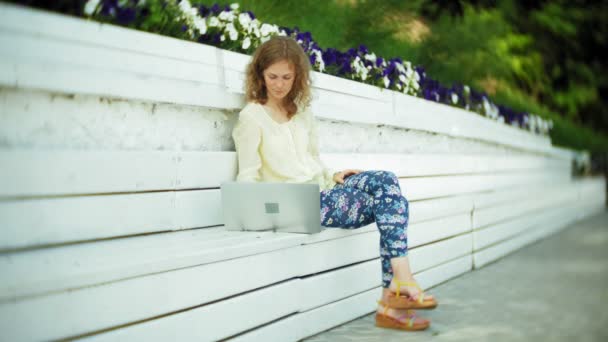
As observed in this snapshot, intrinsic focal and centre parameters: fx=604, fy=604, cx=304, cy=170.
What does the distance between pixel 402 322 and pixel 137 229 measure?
132 centimetres

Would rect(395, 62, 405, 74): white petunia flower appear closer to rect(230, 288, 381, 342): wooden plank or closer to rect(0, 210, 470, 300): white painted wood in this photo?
rect(230, 288, 381, 342): wooden plank

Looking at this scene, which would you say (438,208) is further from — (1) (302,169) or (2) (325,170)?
(1) (302,169)

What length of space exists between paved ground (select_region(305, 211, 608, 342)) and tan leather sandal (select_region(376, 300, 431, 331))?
3 centimetres

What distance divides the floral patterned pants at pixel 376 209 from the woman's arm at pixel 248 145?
38 centimetres

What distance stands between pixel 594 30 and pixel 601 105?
415cm

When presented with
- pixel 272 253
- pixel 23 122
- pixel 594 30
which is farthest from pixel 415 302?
pixel 594 30

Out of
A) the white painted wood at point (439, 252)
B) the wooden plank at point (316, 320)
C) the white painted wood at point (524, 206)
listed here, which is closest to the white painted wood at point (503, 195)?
the white painted wood at point (524, 206)

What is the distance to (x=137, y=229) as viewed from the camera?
2.05 m

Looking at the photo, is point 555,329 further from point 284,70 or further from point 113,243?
point 113,243

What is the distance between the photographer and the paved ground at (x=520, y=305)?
107 inches

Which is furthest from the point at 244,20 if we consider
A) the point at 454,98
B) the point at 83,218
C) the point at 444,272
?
the point at 454,98

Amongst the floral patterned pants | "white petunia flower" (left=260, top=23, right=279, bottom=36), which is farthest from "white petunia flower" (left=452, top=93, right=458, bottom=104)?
the floral patterned pants

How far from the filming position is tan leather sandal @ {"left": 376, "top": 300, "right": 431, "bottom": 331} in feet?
9.00

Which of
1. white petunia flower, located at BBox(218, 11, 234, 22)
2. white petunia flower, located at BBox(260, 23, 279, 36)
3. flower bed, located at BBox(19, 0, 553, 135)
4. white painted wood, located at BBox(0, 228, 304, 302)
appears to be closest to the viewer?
white painted wood, located at BBox(0, 228, 304, 302)
